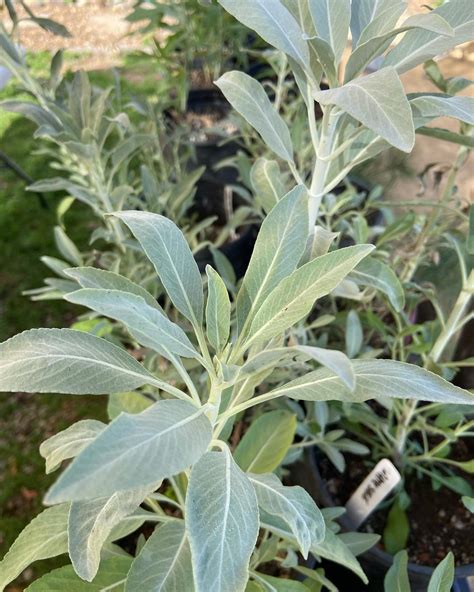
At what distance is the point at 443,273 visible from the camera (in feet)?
4.39

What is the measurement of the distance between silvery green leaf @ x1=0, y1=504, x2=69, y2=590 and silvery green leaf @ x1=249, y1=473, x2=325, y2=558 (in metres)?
0.28

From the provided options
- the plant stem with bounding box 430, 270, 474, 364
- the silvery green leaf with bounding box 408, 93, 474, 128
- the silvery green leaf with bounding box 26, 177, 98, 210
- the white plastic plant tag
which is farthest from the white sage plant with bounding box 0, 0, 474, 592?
the silvery green leaf with bounding box 26, 177, 98, 210

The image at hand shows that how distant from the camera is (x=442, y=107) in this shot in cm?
63

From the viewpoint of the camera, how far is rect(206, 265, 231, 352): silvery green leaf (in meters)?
0.60

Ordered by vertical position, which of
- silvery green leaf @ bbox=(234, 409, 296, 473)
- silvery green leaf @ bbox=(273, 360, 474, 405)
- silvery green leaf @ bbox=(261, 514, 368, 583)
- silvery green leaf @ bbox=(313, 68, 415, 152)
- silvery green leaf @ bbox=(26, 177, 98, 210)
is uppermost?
silvery green leaf @ bbox=(313, 68, 415, 152)

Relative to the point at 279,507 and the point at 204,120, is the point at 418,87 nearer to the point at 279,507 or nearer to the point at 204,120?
the point at 204,120

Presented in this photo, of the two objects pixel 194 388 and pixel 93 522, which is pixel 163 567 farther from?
pixel 194 388

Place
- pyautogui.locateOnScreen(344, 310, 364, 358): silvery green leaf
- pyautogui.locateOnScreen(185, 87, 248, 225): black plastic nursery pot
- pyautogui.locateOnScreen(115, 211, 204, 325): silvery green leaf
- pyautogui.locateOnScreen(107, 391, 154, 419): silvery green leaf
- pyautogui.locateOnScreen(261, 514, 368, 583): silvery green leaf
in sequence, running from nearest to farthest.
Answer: pyautogui.locateOnScreen(115, 211, 204, 325): silvery green leaf < pyautogui.locateOnScreen(261, 514, 368, 583): silvery green leaf < pyautogui.locateOnScreen(107, 391, 154, 419): silvery green leaf < pyautogui.locateOnScreen(344, 310, 364, 358): silvery green leaf < pyautogui.locateOnScreen(185, 87, 248, 225): black plastic nursery pot

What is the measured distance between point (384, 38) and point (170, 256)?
1.13 feet

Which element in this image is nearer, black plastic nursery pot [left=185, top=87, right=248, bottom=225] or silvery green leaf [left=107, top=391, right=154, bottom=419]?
silvery green leaf [left=107, top=391, right=154, bottom=419]

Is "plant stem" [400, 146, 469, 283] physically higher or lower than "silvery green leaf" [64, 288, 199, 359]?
lower

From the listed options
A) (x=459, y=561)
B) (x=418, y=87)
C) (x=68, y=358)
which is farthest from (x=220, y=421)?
(x=418, y=87)

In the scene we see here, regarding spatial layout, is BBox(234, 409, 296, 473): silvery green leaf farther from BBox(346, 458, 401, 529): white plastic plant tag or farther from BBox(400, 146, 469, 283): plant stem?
BBox(400, 146, 469, 283): plant stem

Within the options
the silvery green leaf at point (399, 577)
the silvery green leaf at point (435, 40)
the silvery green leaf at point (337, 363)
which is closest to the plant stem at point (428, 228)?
the silvery green leaf at point (435, 40)
